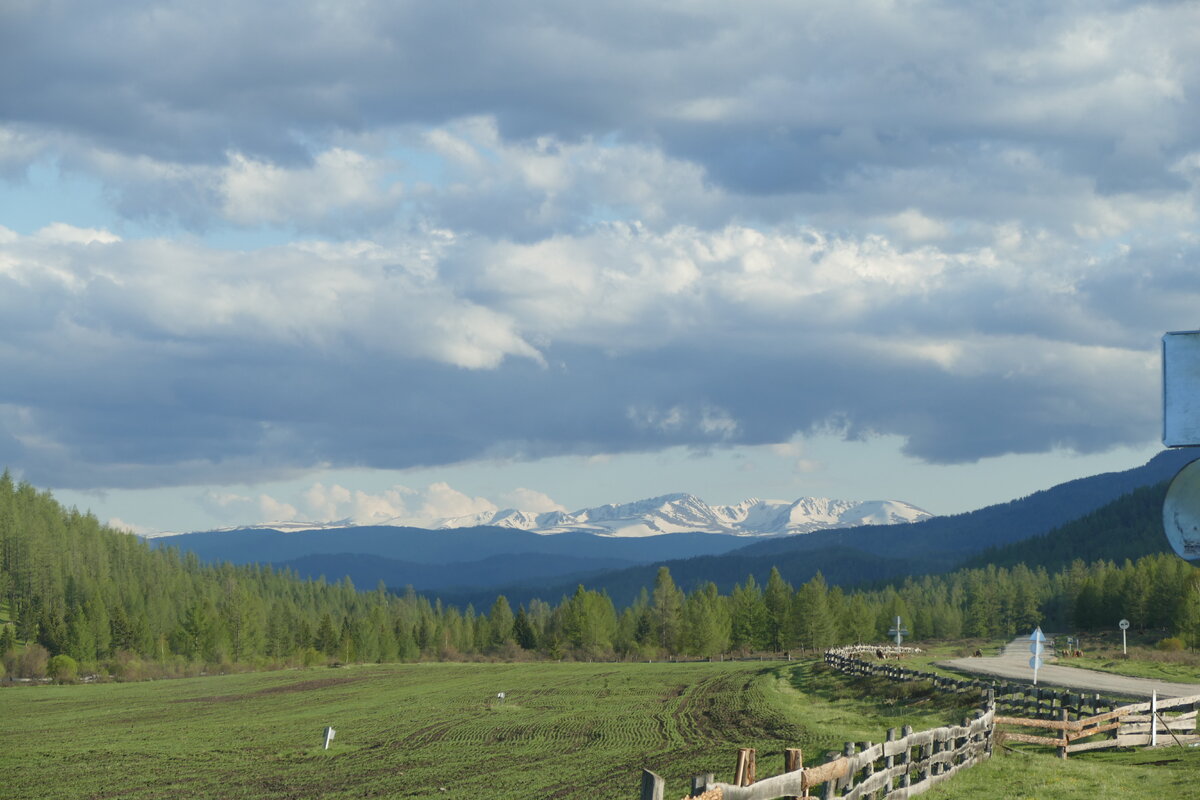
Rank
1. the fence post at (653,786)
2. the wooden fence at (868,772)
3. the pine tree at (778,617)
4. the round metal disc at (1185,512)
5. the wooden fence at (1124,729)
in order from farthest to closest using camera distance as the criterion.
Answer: the pine tree at (778,617)
the wooden fence at (1124,729)
the wooden fence at (868,772)
the fence post at (653,786)
the round metal disc at (1185,512)

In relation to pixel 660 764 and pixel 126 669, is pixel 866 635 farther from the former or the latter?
pixel 660 764

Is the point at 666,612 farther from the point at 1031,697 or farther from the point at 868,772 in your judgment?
the point at 868,772

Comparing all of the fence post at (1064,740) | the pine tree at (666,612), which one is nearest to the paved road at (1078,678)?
the fence post at (1064,740)

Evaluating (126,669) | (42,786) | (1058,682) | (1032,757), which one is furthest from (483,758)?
(126,669)

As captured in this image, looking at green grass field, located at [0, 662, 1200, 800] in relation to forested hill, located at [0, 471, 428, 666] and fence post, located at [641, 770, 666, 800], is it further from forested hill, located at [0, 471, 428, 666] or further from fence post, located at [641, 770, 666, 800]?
forested hill, located at [0, 471, 428, 666]

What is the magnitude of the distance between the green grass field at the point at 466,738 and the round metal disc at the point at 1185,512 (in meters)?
14.7

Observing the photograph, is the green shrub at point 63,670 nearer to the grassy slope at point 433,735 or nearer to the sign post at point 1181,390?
the grassy slope at point 433,735

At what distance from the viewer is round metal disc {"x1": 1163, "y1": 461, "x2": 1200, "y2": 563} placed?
26.0ft

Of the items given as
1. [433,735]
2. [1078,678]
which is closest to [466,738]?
[433,735]

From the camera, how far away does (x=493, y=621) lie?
6609 inches

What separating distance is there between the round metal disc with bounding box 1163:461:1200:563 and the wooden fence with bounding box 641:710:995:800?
582 centimetres

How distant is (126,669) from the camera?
123 metres

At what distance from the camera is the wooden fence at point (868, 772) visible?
13.3 metres

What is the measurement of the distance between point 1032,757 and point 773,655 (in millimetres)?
124250
